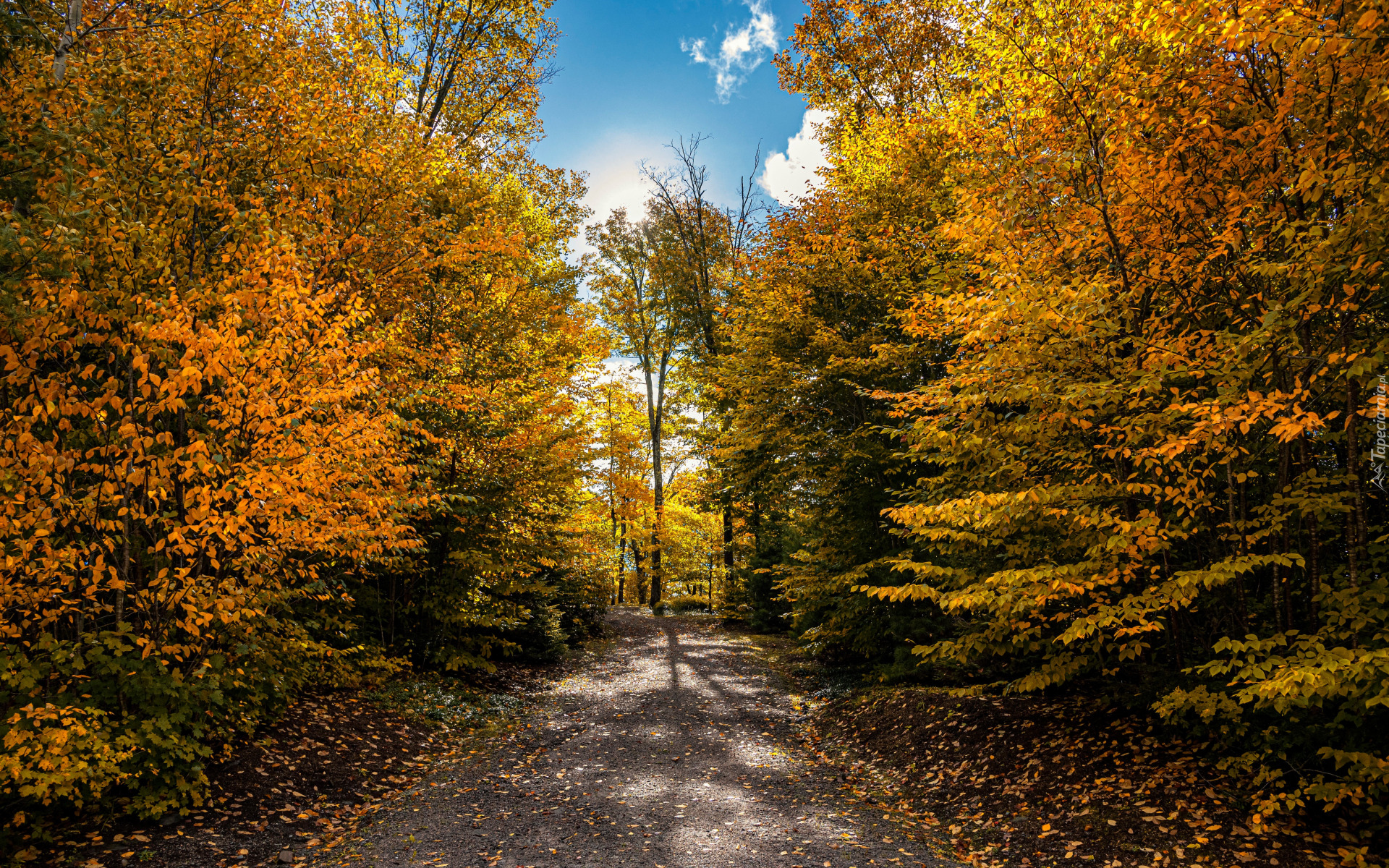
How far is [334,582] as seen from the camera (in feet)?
28.1

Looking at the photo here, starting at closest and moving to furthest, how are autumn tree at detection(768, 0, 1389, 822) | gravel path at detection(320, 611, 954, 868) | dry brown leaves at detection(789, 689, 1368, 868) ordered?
autumn tree at detection(768, 0, 1389, 822)
dry brown leaves at detection(789, 689, 1368, 868)
gravel path at detection(320, 611, 954, 868)

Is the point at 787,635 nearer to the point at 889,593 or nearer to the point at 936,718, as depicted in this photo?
the point at 936,718

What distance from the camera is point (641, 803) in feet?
21.0

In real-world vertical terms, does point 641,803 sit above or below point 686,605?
above

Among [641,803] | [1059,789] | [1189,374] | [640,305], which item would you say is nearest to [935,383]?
[1189,374]

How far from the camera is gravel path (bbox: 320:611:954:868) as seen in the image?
204 inches

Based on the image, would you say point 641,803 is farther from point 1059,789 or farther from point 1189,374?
point 1189,374

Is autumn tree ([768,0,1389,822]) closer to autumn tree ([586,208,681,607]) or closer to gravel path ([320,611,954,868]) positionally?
gravel path ([320,611,954,868])

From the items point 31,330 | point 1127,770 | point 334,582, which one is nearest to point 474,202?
point 334,582

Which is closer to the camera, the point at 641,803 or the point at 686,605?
the point at 641,803

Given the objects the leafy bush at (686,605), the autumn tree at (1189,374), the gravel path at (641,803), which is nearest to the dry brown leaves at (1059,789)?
the autumn tree at (1189,374)

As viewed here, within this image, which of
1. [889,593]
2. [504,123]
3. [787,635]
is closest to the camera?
[889,593]

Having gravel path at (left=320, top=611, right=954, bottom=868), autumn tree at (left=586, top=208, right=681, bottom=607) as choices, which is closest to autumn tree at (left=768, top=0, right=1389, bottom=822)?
gravel path at (left=320, top=611, right=954, bottom=868)

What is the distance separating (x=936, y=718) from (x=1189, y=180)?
6.37m
